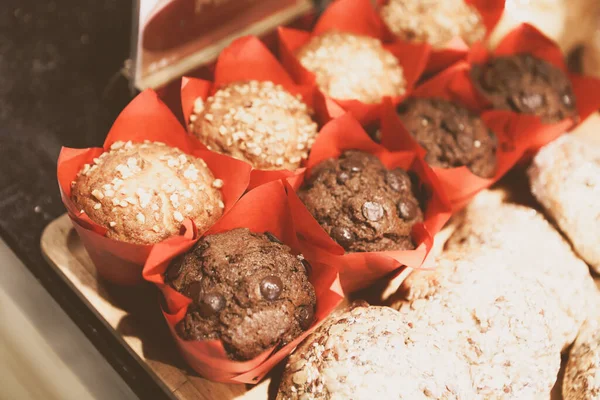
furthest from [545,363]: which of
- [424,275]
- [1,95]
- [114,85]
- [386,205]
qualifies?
[1,95]

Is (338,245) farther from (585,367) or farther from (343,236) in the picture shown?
(585,367)

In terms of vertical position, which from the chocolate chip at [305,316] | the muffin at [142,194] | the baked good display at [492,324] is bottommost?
the baked good display at [492,324]

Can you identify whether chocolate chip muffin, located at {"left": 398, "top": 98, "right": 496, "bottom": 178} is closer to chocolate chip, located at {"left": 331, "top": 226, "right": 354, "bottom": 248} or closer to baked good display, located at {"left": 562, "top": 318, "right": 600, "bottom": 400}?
chocolate chip, located at {"left": 331, "top": 226, "right": 354, "bottom": 248}

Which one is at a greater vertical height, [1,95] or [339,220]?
[1,95]

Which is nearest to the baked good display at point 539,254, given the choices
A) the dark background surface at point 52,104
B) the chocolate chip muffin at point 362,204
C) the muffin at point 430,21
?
the chocolate chip muffin at point 362,204

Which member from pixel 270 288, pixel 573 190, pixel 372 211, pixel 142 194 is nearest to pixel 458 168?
pixel 372 211

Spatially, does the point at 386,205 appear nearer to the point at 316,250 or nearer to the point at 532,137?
the point at 316,250

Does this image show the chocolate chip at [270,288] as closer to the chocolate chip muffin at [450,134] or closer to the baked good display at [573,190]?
the chocolate chip muffin at [450,134]
